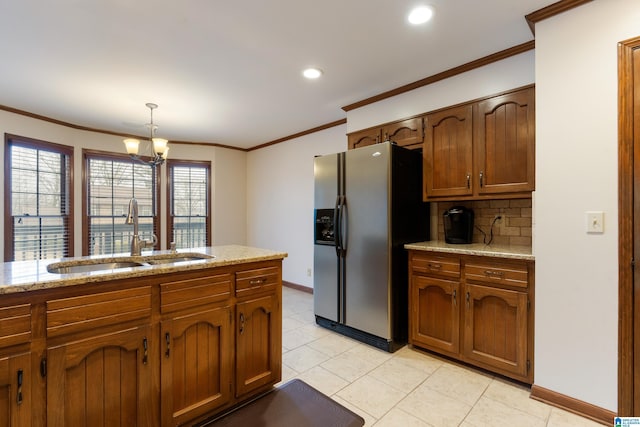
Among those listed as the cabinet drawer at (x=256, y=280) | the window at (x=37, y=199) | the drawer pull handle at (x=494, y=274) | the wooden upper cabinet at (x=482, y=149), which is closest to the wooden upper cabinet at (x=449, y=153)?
the wooden upper cabinet at (x=482, y=149)

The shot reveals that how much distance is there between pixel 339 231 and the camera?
303cm

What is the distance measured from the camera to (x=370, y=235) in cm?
278

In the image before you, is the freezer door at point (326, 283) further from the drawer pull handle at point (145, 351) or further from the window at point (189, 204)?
the window at point (189, 204)

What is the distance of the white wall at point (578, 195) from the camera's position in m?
1.73

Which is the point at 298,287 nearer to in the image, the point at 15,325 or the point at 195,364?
the point at 195,364

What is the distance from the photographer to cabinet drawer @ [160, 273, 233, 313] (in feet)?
5.30

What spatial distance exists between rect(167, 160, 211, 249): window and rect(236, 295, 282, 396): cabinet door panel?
367 centimetres

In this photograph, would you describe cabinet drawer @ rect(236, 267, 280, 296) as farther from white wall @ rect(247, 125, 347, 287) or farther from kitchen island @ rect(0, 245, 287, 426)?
white wall @ rect(247, 125, 347, 287)

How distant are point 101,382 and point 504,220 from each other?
3.01m

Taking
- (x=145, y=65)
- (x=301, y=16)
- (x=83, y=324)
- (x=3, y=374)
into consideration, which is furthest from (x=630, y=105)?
(x=145, y=65)

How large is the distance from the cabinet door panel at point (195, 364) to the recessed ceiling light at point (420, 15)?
2202mm

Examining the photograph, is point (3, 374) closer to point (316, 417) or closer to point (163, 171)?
point (316, 417)

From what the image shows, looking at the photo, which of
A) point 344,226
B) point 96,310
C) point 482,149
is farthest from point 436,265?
point 96,310

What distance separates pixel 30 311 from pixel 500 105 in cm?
313
